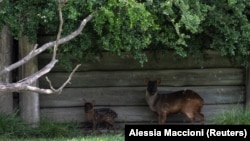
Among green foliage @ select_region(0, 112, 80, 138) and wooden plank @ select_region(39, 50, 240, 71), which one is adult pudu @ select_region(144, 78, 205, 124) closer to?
wooden plank @ select_region(39, 50, 240, 71)

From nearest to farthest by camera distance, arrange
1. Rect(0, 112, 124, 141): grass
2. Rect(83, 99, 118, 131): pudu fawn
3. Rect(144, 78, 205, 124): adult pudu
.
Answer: Rect(0, 112, 124, 141): grass, Rect(144, 78, 205, 124): adult pudu, Rect(83, 99, 118, 131): pudu fawn

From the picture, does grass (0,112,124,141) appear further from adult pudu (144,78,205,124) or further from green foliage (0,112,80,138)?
adult pudu (144,78,205,124)

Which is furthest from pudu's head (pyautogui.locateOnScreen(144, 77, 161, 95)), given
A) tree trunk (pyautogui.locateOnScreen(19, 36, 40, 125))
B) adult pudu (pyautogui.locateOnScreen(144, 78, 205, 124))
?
tree trunk (pyautogui.locateOnScreen(19, 36, 40, 125))

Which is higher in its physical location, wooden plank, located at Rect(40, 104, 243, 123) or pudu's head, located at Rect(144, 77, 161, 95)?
pudu's head, located at Rect(144, 77, 161, 95)

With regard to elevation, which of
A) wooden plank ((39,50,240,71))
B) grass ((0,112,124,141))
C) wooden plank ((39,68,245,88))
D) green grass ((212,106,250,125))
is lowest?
grass ((0,112,124,141))

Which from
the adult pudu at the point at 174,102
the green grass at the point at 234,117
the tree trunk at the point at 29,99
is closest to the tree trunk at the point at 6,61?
the tree trunk at the point at 29,99

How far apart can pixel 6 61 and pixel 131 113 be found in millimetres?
2122

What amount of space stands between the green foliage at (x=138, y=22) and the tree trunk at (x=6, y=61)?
3.69 ft

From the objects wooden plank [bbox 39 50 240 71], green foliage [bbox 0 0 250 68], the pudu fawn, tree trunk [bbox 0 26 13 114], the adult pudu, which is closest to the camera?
green foliage [bbox 0 0 250 68]

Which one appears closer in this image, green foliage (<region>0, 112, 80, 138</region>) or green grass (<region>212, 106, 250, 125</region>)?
green foliage (<region>0, 112, 80, 138</region>)

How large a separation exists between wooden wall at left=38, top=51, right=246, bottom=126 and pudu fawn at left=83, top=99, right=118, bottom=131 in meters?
0.37

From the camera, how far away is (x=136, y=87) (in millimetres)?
8469

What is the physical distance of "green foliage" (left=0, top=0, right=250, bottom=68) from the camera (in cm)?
622

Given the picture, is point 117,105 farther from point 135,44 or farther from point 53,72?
point 135,44
